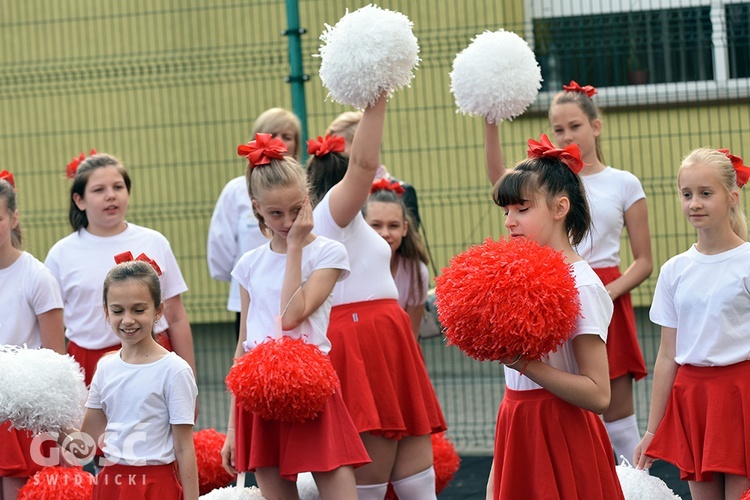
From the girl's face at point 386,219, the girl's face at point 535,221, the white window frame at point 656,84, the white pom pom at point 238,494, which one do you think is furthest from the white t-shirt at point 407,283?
the white window frame at point 656,84

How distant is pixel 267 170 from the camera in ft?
12.7

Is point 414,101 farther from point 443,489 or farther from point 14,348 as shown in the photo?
point 14,348

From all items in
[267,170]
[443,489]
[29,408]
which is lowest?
[443,489]

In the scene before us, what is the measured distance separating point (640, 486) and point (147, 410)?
1.71 meters

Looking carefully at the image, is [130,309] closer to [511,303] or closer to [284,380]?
[284,380]

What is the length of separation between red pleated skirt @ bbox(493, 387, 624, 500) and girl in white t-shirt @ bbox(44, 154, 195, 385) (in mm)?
1997

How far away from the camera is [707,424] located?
3744 millimetres

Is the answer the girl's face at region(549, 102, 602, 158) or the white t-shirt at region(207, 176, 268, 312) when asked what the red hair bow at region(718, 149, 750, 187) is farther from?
the white t-shirt at region(207, 176, 268, 312)

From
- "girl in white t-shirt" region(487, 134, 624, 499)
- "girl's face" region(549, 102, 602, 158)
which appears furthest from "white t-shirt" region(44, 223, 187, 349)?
"girl in white t-shirt" region(487, 134, 624, 499)

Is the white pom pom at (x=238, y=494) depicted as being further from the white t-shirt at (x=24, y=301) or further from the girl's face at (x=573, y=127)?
the girl's face at (x=573, y=127)

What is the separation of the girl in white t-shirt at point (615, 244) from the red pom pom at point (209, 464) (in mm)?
1734

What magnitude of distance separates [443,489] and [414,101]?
142 inches

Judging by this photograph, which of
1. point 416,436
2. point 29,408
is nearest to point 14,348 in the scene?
point 29,408

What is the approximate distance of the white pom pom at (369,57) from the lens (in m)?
3.87
